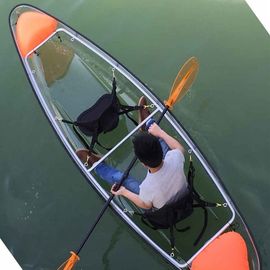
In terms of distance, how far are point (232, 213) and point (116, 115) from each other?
1.35m

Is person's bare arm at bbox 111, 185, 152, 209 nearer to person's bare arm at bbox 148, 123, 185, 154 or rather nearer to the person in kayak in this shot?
the person in kayak

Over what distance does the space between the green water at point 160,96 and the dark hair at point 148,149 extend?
4.89ft

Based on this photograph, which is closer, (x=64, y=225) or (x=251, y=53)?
(x=64, y=225)

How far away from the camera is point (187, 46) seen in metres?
5.58

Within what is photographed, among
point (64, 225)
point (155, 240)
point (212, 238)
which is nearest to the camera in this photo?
point (212, 238)

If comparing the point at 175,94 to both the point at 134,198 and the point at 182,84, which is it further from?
the point at 134,198

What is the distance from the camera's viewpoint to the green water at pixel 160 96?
4.74 meters

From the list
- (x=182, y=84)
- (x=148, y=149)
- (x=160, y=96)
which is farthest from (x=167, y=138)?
(x=160, y=96)

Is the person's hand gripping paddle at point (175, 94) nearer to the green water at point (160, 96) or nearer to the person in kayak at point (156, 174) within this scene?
the person in kayak at point (156, 174)

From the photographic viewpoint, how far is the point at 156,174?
3.56 m

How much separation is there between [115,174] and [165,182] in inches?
34.6

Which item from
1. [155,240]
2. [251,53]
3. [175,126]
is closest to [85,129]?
[175,126]

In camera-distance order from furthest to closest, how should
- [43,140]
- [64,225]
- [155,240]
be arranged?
[43,140] → [64,225] → [155,240]

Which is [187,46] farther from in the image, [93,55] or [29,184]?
[29,184]
